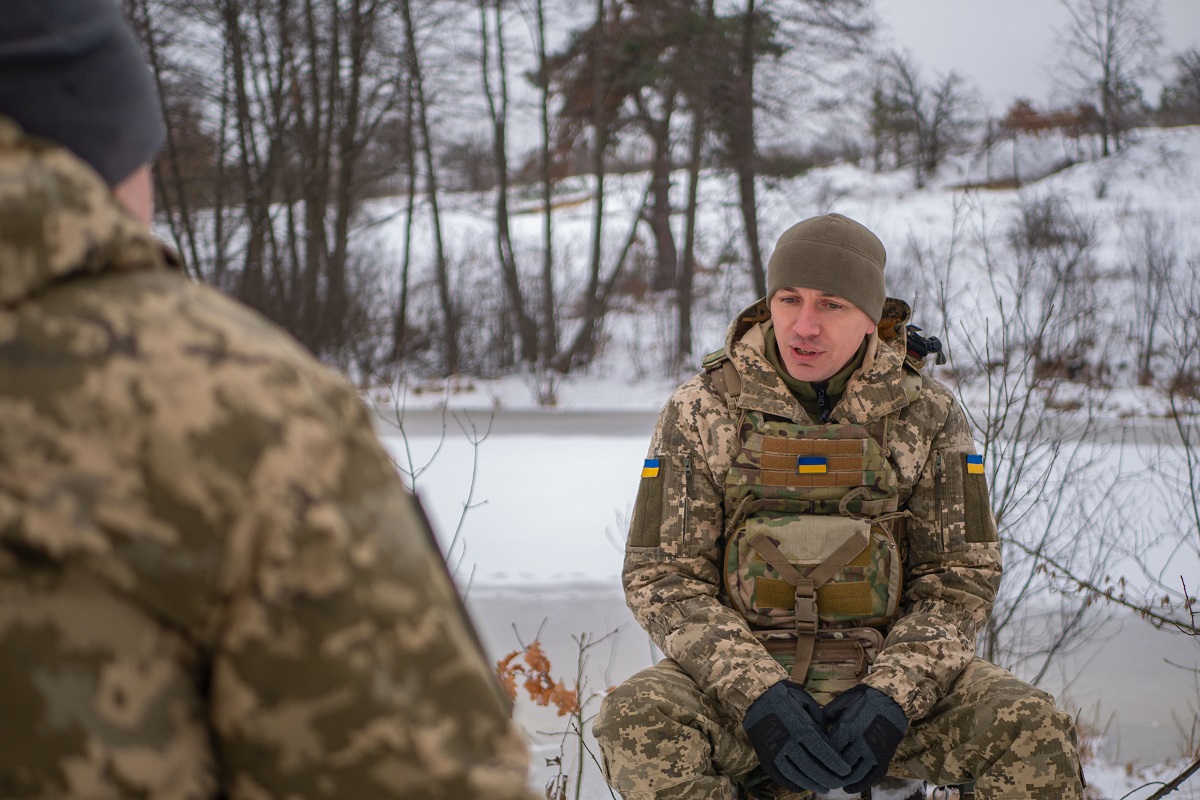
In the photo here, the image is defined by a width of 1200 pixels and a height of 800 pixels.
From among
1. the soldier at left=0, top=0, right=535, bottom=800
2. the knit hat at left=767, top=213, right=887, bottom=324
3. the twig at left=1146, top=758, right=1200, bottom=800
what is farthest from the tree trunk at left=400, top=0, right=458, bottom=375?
the soldier at left=0, top=0, right=535, bottom=800

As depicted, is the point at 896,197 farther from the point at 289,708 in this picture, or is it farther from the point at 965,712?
the point at 289,708

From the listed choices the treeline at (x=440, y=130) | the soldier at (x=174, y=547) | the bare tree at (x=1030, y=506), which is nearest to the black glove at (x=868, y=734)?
the bare tree at (x=1030, y=506)

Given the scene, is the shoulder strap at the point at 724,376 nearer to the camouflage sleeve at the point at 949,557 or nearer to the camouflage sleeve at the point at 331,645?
the camouflage sleeve at the point at 949,557

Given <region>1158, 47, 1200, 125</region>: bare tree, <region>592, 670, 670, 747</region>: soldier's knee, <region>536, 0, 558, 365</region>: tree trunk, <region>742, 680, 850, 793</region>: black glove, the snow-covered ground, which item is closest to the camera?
<region>742, 680, 850, 793</region>: black glove

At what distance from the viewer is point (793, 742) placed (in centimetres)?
206

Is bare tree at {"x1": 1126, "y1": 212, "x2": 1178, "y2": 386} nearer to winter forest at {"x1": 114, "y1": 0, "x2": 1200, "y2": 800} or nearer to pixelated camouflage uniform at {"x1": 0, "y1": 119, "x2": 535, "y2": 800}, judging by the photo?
winter forest at {"x1": 114, "y1": 0, "x2": 1200, "y2": 800}

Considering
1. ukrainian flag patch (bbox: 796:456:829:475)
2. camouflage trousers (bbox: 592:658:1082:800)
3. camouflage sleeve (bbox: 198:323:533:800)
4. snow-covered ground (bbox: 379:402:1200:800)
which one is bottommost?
snow-covered ground (bbox: 379:402:1200:800)

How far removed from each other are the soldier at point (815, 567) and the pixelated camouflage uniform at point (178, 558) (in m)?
1.51

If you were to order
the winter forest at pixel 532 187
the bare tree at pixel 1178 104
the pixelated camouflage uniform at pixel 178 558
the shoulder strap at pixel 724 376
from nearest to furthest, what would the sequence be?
the pixelated camouflage uniform at pixel 178 558 < the shoulder strap at pixel 724 376 < the winter forest at pixel 532 187 < the bare tree at pixel 1178 104

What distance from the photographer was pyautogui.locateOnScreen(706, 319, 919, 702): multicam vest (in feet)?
7.73

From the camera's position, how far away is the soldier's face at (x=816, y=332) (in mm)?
2480

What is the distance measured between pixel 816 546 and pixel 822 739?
46cm

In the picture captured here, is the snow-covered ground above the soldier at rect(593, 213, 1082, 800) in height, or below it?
below

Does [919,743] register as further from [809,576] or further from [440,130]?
[440,130]
